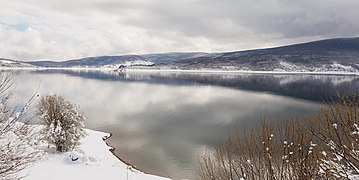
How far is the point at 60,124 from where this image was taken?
22828 millimetres

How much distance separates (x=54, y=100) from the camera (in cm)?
2316

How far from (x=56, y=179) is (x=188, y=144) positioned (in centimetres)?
1736

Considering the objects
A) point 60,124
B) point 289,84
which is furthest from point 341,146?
point 289,84

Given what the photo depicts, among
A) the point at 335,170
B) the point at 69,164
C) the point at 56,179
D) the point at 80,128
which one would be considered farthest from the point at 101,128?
the point at 335,170

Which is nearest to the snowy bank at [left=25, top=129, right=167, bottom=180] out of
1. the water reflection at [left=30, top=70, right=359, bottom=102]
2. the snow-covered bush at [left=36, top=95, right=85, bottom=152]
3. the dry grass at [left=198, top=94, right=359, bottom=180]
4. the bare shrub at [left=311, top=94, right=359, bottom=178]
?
the snow-covered bush at [left=36, top=95, right=85, bottom=152]

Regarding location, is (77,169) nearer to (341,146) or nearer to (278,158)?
(278,158)

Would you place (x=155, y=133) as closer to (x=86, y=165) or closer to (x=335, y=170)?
(x=86, y=165)

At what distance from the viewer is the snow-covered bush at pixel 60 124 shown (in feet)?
73.0

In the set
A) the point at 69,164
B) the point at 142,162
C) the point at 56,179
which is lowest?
the point at 142,162

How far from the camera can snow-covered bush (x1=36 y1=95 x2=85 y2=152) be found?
2225 centimetres

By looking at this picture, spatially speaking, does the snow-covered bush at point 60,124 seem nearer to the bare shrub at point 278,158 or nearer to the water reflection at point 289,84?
the bare shrub at point 278,158

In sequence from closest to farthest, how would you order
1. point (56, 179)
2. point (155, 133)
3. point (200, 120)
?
point (56, 179) → point (155, 133) → point (200, 120)

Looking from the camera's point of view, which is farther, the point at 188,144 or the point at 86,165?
the point at 188,144

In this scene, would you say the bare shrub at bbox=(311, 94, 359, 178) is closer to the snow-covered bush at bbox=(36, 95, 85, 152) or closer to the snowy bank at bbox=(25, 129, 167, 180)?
the snowy bank at bbox=(25, 129, 167, 180)
